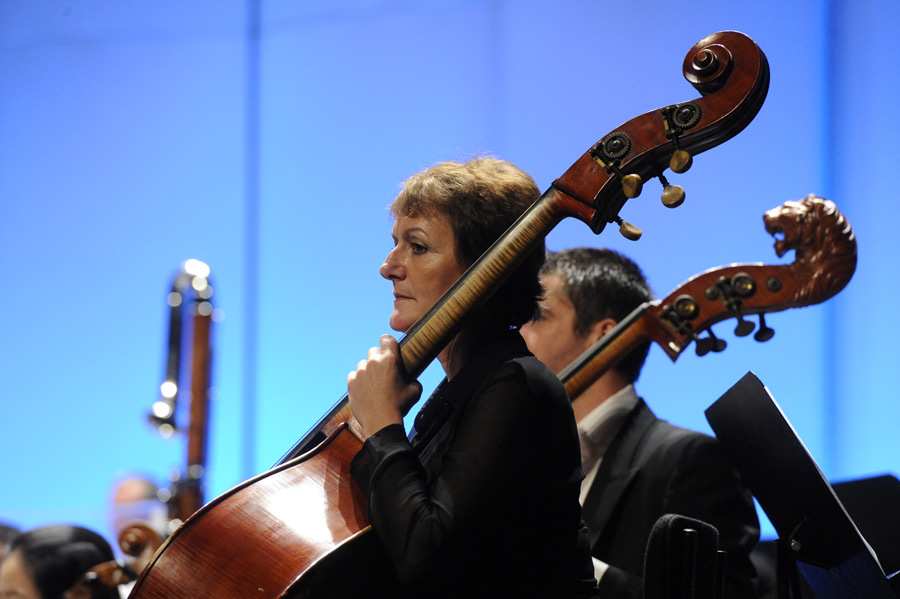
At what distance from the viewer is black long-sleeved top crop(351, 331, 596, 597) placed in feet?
4.05

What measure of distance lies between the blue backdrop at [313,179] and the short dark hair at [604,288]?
112cm

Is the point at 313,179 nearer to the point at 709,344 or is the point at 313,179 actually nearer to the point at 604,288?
the point at 604,288

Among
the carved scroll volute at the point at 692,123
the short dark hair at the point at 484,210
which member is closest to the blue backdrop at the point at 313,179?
the short dark hair at the point at 484,210

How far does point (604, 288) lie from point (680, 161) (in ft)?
4.17

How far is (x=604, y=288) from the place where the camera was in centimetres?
263

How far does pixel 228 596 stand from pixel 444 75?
130 inches

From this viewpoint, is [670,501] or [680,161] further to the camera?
[670,501]

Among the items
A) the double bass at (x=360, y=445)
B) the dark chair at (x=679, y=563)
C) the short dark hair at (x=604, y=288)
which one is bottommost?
the dark chair at (x=679, y=563)

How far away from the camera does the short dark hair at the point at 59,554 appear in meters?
2.28

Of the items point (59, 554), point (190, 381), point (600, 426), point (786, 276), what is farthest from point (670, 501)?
point (59, 554)

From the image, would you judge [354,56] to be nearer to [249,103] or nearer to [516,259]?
[249,103]

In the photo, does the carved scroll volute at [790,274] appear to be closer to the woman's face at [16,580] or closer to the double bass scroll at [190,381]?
the double bass scroll at [190,381]

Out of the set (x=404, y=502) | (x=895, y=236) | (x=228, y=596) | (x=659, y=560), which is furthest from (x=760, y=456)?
(x=895, y=236)

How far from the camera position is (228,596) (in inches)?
49.7
